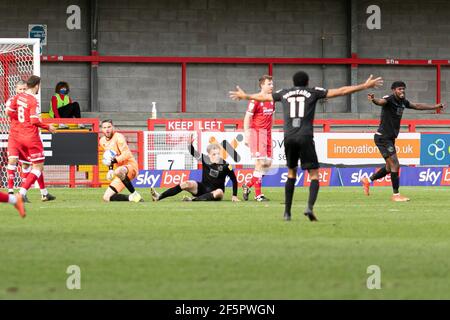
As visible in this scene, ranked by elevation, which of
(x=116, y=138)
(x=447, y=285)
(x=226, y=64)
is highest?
(x=226, y=64)

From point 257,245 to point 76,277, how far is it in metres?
3.09

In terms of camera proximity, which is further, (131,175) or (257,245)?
(131,175)

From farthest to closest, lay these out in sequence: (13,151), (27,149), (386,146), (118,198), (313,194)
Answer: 1. (386,146)
2. (13,151)
3. (118,198)
4. (27,149)
5. (313,194)

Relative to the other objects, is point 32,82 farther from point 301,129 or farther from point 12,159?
point 301,129

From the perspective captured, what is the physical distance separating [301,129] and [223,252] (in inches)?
175

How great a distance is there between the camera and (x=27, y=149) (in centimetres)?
2095

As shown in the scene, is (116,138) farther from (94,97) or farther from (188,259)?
(94,97)

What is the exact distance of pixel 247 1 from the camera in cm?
4022

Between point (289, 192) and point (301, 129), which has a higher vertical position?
point (301, 129)

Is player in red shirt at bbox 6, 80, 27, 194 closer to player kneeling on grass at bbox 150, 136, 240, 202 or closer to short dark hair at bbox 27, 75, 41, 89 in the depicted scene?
short dark hair at bbox 27, 75, 41, 89

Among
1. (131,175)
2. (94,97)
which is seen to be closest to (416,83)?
(94,97)

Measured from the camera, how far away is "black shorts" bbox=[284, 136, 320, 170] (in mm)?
15273

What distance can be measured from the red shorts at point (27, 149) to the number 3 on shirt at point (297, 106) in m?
6.66

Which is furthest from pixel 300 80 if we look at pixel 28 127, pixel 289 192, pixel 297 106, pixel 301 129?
pixel 28 127
